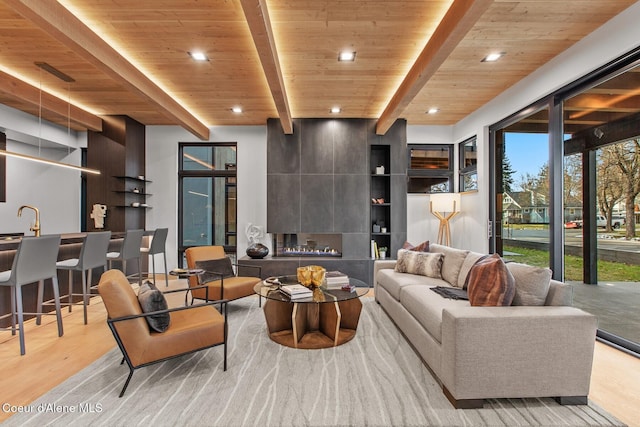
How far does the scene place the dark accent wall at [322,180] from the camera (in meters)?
5.52

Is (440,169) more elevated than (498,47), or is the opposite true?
(498,47)

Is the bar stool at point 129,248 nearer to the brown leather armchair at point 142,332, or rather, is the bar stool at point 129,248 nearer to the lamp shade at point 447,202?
the brown leather armchair at point 142,332

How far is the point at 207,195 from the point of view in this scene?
20.6 feet

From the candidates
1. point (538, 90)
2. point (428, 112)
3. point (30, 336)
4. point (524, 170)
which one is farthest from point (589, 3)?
point (30, 336)

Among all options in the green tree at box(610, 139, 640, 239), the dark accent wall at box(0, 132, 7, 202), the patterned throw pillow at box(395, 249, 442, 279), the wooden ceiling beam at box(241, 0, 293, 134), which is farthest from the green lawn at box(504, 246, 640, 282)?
the dark accent wall at box(0, 132, 7, 202)

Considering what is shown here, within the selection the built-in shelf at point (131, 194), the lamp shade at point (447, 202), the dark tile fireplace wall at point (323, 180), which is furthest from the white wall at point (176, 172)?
the lamp shade at point (447, 202)

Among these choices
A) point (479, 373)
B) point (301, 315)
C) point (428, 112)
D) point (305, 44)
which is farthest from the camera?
point (428, 112)

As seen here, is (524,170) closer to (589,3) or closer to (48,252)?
(589,3)

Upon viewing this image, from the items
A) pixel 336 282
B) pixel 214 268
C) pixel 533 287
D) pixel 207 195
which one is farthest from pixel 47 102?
pixel 533 287

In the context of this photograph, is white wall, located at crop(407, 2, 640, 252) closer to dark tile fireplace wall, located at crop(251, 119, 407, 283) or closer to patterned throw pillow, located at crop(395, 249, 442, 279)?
dark tile fireplace wall, located at crop(251, 119, 407, 283)

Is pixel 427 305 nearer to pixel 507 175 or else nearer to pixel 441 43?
pixel 441 43

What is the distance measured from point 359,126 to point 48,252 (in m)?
4.57

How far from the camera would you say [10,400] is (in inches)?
80.7

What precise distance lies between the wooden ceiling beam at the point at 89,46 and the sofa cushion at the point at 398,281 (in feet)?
12.1
